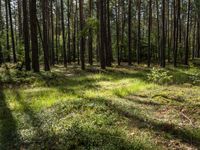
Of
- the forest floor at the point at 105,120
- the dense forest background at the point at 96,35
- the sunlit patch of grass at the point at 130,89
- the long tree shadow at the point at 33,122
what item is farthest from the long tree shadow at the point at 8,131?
the dense forest background at the point at 96,35

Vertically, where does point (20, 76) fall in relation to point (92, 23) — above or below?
below

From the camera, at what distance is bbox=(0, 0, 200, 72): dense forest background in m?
24.5

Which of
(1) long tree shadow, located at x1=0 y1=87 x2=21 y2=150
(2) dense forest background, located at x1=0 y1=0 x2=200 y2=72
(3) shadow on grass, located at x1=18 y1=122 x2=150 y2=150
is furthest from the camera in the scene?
(2) dense forest background, located at x1=0 y1=0 x2=200 y2=72

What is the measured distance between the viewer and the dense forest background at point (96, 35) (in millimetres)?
24516

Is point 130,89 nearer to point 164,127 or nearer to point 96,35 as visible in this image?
point 164,127

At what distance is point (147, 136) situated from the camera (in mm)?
7891

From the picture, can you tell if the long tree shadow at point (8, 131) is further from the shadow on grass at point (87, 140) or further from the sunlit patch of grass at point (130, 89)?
the sunlit patch of grass at point (130, 89)

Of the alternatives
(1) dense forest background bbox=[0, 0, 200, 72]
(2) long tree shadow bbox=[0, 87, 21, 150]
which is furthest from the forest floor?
(1) dense forest background bbox=[0, 0, 200, 72]

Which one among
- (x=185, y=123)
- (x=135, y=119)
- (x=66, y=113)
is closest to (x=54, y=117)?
(x=66, y=113)

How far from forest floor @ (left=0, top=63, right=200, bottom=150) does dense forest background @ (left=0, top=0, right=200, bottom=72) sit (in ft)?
35.8

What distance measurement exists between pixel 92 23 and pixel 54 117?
50.4ft

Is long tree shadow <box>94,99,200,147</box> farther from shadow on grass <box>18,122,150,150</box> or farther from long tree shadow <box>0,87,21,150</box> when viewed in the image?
long tree shadow <box>0,87,21,150</box>

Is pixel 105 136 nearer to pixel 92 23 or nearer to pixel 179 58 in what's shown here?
pixel 92 23

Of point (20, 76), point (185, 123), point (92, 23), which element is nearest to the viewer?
point (185, 123)
